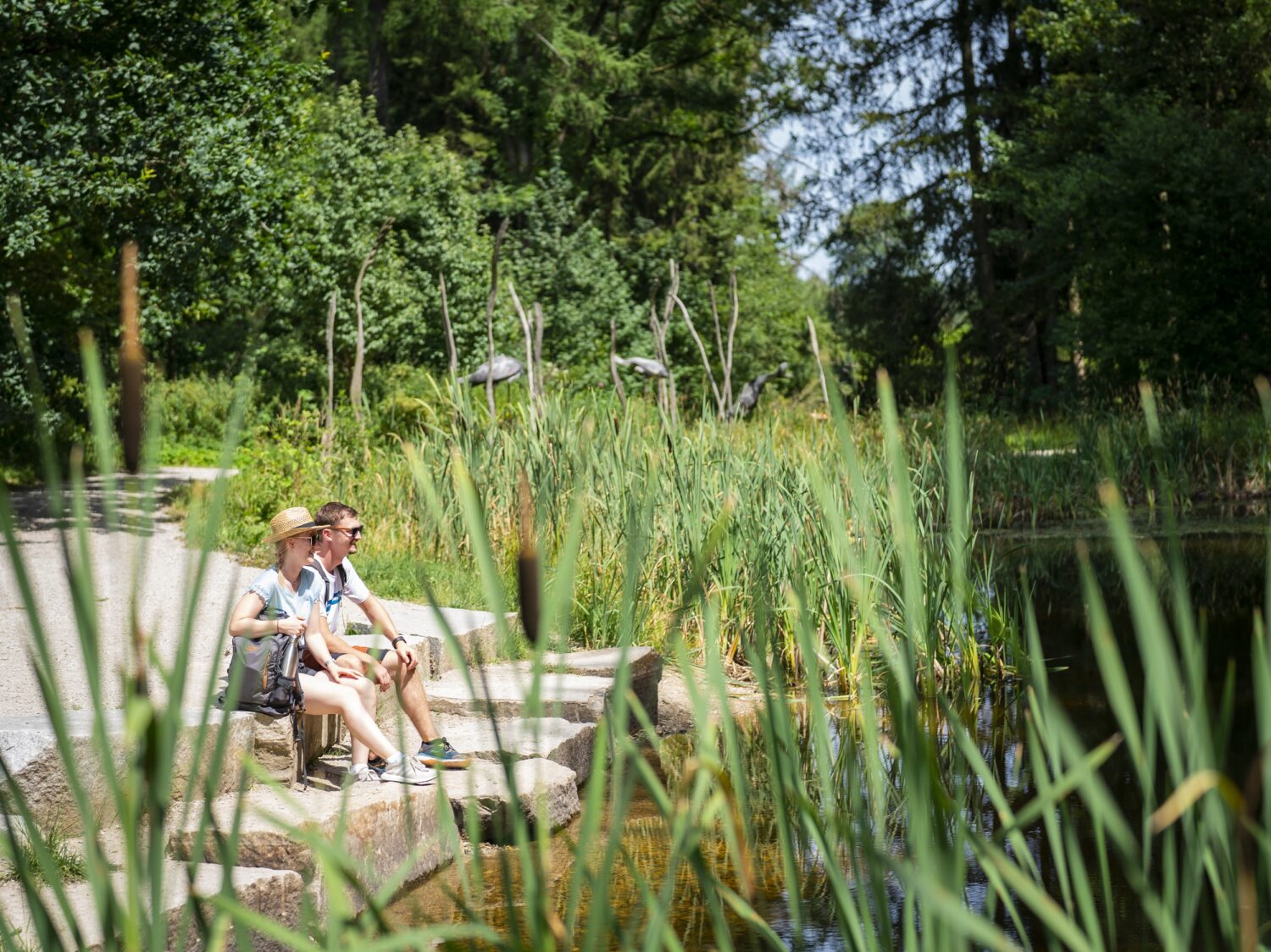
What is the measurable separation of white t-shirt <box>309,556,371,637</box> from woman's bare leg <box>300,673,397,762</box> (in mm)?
431

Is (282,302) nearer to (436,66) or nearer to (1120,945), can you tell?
(436,66)

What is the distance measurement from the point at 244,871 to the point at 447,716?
2.01 metres

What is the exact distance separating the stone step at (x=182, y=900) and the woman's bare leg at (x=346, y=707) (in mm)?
872

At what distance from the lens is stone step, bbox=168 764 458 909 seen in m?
3.53

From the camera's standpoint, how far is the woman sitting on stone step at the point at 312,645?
4.23 meters

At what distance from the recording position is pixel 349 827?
11.8 ft

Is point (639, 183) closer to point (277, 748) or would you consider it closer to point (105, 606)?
point (105, 606)

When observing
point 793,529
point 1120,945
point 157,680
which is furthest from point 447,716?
point 1120,945

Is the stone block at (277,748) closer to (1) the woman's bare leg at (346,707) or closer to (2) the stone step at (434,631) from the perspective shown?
(1) the woman's bare leg at (346,707)

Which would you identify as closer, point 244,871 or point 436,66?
point 244,871

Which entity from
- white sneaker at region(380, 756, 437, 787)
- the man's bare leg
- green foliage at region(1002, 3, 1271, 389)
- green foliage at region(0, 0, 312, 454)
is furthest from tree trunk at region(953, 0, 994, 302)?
white sneaker at region(380, 756, 437, 787)

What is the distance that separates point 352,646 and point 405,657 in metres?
0.28

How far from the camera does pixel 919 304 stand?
75.8 ft

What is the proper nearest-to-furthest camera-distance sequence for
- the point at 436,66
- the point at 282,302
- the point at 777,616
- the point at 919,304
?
the point at 777,616
the point at 282,302
the point at 919,304
the point at 436,66
